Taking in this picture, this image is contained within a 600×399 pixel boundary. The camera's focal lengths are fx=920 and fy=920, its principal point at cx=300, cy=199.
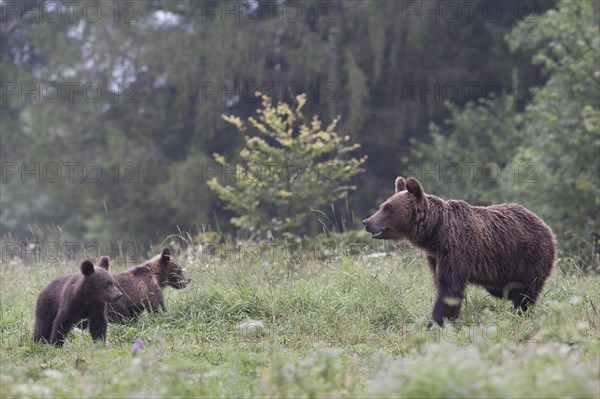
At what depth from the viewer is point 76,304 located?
9.25m

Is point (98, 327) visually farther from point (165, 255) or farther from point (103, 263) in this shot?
point (165, 255)

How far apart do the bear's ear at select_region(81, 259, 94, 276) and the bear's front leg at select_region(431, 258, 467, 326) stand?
356 cm

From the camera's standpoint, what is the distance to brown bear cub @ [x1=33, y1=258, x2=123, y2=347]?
9.26 meters

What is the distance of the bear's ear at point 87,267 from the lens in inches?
366

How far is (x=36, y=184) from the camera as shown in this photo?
34.6 meters

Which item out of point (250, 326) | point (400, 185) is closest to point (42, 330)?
point (250, 326)

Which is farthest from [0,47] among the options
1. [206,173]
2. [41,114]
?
[206,173]

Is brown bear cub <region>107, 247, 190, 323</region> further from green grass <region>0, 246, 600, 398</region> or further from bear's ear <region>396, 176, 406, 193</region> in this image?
bear's ear <region>396, 176, 406, 193</region>

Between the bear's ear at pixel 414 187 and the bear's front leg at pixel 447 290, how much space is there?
76 cm

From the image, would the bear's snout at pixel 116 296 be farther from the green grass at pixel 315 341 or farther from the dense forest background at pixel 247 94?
the dense forest background at pixel 247 94

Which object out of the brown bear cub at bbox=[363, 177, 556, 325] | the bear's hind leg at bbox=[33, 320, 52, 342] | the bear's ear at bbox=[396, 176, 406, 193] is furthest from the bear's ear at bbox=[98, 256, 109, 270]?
the bear's ear at bbox=[396, 176, 406, 193]

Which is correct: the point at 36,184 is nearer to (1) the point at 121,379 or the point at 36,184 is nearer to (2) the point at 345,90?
(2) the point at 345,90

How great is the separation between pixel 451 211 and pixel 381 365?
2.81m

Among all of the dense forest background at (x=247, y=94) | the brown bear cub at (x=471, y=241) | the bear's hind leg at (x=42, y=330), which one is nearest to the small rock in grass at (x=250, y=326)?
the brown bear cub at (x=471, y=241)
